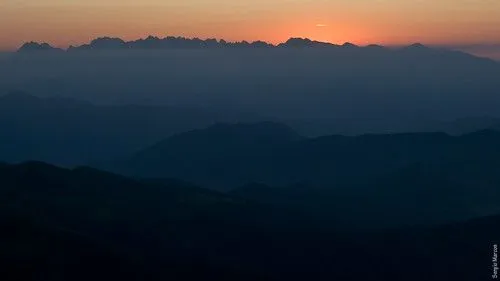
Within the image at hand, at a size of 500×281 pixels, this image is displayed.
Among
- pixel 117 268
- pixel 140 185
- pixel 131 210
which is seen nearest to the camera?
pixel 117 268

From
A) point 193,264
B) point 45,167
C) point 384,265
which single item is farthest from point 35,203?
point 384,265

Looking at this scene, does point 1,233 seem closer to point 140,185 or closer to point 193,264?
point 193,264

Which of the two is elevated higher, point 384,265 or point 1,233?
point 1,233

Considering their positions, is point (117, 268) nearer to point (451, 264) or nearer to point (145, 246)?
point (145, 246)

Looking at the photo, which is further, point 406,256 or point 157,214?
point 157,214

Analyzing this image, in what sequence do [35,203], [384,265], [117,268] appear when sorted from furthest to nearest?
[35,203] < [384,265] < [117,268]

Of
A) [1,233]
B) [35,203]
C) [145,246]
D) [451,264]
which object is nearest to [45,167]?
[35,203]
